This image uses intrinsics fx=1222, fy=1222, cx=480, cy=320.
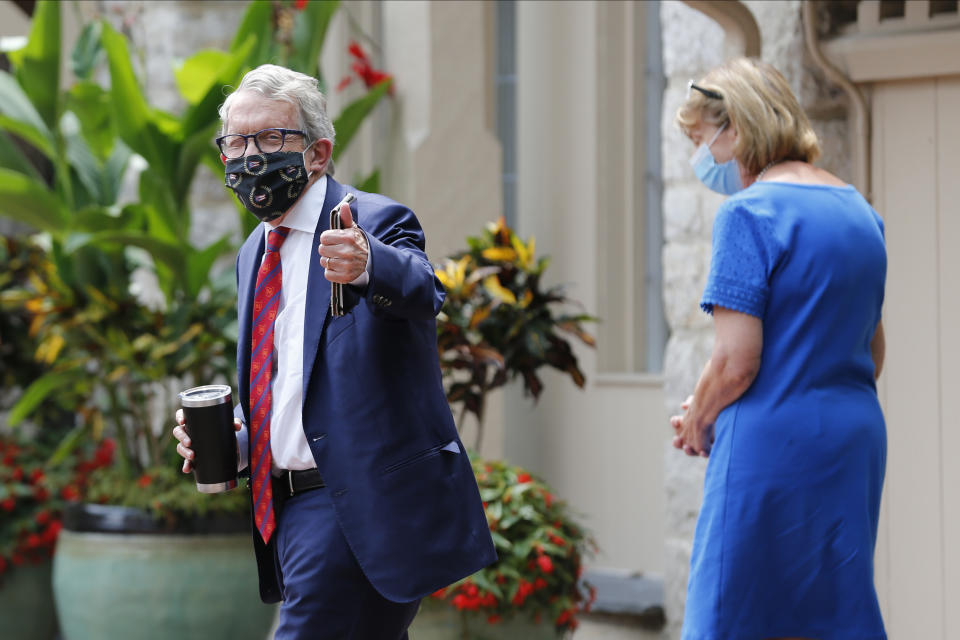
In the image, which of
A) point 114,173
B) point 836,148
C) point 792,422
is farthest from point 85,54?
point 792,422

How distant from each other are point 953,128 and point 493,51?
2910 millimetres

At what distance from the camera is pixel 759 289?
2.22 meters

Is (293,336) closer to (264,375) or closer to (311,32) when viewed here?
(264,375)

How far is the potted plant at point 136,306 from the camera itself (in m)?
4.45

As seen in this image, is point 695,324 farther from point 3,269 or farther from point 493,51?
point 3,269

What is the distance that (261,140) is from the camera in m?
2.20

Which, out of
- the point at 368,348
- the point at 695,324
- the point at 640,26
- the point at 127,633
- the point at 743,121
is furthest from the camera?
the point at 640,26

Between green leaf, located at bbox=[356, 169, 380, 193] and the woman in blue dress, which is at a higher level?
green leaf, located at bbox=[356, 169, 380, 193]

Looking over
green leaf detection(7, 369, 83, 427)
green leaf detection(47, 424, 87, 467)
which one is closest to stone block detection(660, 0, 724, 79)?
green leaf detection(7, 369, 83, 427)

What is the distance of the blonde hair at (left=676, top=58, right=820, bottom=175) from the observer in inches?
92.2

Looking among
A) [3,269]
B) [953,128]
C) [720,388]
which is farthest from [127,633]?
[953,128]

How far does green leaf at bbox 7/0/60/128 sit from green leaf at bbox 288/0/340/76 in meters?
0.88

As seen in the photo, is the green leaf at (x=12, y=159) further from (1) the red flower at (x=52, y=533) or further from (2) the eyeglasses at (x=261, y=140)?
(2) the eyeglasses at (x=261, y=140)

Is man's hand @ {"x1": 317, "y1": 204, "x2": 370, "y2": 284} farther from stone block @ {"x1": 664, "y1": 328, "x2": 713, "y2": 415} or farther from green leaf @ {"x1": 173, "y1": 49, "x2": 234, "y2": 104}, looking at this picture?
green leaf @ {"x1": 173, "y1": 49, "x2": 234, "y2": 104}
